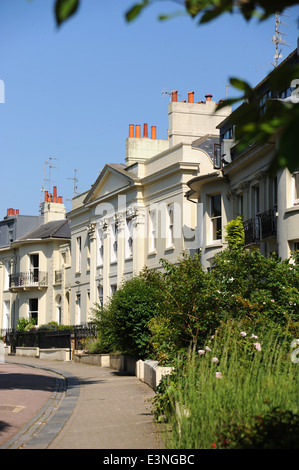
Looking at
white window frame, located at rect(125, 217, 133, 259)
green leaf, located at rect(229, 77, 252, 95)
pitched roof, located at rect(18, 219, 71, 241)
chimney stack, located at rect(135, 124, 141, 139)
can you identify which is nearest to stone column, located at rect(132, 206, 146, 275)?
white window frame, located at rect(125, 217, 133, 259)

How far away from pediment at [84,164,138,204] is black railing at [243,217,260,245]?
13912 mm

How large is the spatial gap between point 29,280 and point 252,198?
32093 mm

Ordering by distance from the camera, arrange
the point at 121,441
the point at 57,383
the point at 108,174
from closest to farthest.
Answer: the point at 121,441 < the point at 57,383 < the point at 108,174

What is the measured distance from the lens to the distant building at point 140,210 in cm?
3606

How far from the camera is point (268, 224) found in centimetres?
2506

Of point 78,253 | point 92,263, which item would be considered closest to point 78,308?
point 78,253

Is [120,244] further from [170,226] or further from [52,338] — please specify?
[52,338]

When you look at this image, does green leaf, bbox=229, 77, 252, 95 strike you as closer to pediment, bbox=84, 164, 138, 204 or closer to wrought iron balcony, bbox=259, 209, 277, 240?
wrought iron balcony, bbox=259, 209, 277, 240

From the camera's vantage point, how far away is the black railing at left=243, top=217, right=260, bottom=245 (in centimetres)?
2609

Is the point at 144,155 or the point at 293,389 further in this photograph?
the point at 144,155

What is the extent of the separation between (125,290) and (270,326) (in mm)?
12486

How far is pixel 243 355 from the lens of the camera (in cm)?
1020
